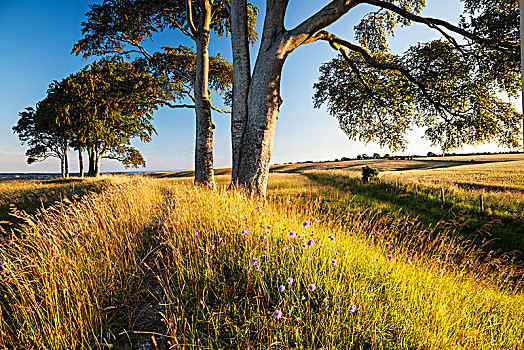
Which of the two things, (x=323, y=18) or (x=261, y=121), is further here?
(x=261, y=121)

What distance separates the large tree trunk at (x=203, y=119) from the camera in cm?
917

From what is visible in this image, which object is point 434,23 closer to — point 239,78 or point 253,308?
point 239,78

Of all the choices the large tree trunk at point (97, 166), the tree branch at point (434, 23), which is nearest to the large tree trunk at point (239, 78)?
the tree branch at point (434, 23)

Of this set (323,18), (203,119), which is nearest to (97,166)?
(203,119)

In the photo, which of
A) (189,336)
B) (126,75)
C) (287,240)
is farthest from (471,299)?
(126,75)

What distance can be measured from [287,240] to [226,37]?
1225 centimetres

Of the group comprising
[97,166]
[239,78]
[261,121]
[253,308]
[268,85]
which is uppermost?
[239,78]

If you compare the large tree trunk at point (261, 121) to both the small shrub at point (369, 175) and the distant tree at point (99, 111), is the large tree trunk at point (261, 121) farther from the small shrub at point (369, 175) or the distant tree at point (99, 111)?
the small shrub at point (369, 175)

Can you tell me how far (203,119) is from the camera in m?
9.23

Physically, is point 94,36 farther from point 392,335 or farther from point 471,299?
point 471,299

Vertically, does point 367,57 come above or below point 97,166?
above

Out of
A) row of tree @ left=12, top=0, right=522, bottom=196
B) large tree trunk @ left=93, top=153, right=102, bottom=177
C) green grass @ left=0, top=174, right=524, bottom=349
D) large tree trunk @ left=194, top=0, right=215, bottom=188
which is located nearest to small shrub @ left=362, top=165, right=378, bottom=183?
row of tree @ left=12, top=0, right=522, bottom=196

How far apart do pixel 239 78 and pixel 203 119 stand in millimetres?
2678

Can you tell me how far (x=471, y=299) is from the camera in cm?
289
